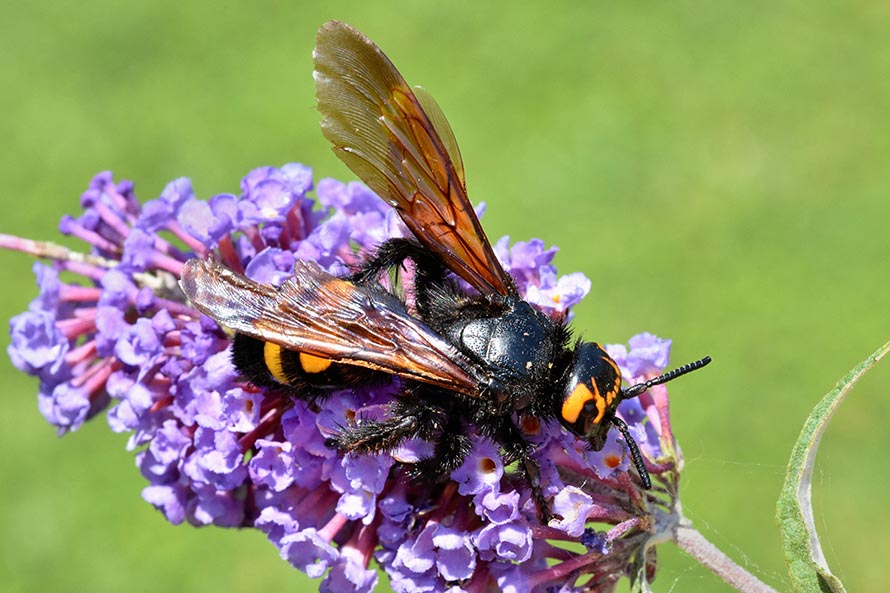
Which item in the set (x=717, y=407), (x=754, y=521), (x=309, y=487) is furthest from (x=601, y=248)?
(x=309, y=487)

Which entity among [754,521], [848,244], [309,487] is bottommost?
[309,487]

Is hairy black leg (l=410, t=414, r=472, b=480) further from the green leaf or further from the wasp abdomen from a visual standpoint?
the green leaf

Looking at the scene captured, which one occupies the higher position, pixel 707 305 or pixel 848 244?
pixel 848 244

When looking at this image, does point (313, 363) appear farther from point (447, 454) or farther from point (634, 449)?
point (634, 449)

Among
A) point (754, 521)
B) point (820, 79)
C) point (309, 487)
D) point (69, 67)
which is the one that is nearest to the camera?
point (309, 487)

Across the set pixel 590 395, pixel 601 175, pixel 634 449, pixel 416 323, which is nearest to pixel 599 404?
pixel 590 395

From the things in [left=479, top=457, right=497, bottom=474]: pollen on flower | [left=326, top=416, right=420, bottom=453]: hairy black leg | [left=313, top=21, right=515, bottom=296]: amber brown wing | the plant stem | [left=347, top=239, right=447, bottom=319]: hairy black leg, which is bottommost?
the plant stem

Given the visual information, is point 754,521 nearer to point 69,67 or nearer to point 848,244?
point 848,244

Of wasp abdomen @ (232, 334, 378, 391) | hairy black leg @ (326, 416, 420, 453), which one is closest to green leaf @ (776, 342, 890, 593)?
hairy black leg @ (326, 416, 420, 453)
